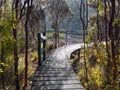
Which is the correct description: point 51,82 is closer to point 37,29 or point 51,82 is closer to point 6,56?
point 6,56

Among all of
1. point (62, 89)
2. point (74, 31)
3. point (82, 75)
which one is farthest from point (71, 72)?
point (74, 31)

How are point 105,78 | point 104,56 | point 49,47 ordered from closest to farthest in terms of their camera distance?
1. point 105,78
2. point 104,56
3. point 49,47

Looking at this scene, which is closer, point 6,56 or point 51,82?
point 51,82

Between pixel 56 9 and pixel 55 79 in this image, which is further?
pixel 56 9

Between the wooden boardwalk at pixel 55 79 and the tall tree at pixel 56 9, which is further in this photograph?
the tall tree at pixel 56 9

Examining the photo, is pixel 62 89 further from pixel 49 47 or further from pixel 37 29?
pixel 37 29

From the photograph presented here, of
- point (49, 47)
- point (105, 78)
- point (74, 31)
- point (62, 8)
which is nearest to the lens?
point (105, 78)

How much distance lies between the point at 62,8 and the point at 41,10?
11.0 ft

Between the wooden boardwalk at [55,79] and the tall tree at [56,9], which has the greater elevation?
the tall tree at [56,9]

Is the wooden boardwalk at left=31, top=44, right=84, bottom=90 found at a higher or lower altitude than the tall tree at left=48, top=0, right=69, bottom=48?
lower

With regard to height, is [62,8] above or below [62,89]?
above

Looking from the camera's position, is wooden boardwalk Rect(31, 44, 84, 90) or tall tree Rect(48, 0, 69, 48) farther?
tall tree Rect(48, 0, 69, 48)

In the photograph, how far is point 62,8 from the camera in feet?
119

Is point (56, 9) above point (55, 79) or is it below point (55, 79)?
above
